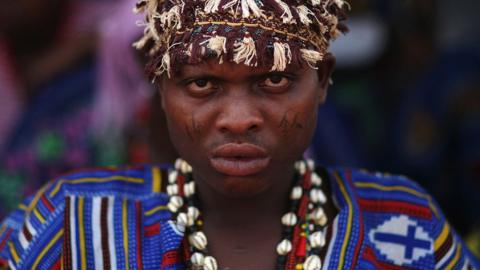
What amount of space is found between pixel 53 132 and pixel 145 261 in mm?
2109

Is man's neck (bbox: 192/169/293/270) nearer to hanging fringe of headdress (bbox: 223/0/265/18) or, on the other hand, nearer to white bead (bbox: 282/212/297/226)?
white bead (bbox: 282/212/297/226)

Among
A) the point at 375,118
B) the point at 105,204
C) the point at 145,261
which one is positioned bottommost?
the point at 145,261

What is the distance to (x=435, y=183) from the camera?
520cm

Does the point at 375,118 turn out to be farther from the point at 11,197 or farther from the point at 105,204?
the point at 105,204

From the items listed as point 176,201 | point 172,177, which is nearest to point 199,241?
point 176,201

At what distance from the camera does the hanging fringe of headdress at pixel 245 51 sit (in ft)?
7.51

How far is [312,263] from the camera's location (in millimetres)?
2562

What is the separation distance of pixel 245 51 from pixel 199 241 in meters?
0.61

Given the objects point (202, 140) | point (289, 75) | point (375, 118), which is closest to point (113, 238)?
point (202, 140)

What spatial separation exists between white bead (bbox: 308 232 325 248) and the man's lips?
1.13ft

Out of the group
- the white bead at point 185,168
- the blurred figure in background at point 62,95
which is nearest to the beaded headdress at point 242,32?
the white bead at point 185,168

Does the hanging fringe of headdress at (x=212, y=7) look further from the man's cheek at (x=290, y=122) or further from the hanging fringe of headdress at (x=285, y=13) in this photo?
the man's cheek at (x=290, y=122)

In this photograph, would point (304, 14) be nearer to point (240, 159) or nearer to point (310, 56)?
point (310, 56)

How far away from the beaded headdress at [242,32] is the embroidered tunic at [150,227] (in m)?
0.47
